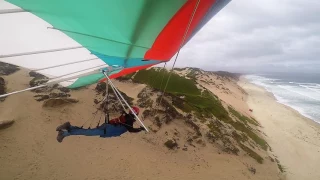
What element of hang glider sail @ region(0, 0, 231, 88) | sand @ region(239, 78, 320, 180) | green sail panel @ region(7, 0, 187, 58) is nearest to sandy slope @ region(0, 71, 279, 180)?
sand @ region(239, 78, 320, 180)

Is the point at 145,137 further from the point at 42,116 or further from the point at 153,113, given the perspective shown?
the point at 42,116

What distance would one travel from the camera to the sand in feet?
39.9

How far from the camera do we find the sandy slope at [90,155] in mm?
8250

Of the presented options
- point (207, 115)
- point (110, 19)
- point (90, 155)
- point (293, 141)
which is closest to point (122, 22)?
point (110, 19)

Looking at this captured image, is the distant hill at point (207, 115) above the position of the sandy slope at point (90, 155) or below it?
above

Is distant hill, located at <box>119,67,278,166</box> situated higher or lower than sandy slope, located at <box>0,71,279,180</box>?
higher

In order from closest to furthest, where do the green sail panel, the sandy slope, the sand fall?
the green sail panel → the sandy slope → the sand

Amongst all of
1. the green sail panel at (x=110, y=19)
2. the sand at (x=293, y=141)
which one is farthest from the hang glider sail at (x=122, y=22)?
the sand at (x=293, y=141)

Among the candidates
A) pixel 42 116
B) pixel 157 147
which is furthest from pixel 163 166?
pixel 42 116

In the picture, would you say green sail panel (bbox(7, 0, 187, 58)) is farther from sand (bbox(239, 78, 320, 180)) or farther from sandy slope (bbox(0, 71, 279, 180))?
sand (bbox(239, 78, 320, 180))

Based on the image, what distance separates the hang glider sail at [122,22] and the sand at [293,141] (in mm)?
11536

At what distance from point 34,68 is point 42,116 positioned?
7.91 meters

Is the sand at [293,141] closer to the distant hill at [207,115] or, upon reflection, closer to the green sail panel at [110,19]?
the distant hill at [207,115]

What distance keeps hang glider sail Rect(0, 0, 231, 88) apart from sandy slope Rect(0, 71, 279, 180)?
600cm
